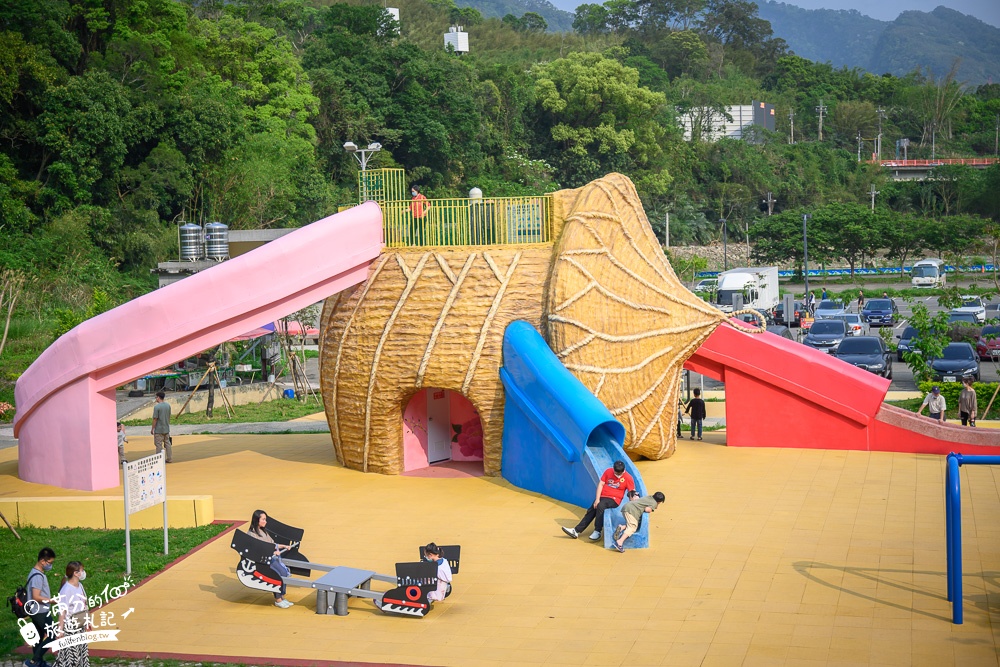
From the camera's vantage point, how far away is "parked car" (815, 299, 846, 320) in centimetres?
4777

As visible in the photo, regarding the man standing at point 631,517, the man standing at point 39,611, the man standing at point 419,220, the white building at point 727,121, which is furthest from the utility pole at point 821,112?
the man standing at point 39,611

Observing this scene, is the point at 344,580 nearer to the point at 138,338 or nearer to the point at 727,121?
the point at 138,338

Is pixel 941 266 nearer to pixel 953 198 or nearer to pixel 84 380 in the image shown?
pixel 953 198

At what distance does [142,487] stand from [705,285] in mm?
51695

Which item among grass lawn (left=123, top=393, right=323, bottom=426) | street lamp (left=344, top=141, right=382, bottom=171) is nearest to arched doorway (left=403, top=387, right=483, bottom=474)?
street lamp (left=344, top=141, right=382, bottom=171)

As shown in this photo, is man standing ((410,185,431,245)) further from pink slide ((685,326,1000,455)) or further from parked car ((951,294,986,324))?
parked car ((951,294,986,324))

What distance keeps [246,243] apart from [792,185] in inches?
2830

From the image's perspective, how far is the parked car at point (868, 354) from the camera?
31.2 meters

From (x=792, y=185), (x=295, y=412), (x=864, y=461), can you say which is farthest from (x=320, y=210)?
(x=792, y=185)

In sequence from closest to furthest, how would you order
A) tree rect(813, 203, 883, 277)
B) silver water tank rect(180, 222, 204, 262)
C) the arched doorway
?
A: the arched doorway
silver water tank rect(180, 222, 204, 262)
tree rect(813, 203, 883, 277)

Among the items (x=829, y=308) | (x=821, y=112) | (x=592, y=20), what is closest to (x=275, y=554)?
(x=829, y=308)

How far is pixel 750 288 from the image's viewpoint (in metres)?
51.8

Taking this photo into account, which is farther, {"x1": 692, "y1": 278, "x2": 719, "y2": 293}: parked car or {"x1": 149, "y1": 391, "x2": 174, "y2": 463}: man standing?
{"x1": 692, "y1": 278, "x2": 719, "y2": 293}: parked car

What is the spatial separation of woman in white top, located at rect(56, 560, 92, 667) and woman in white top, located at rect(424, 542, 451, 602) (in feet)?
12.8
